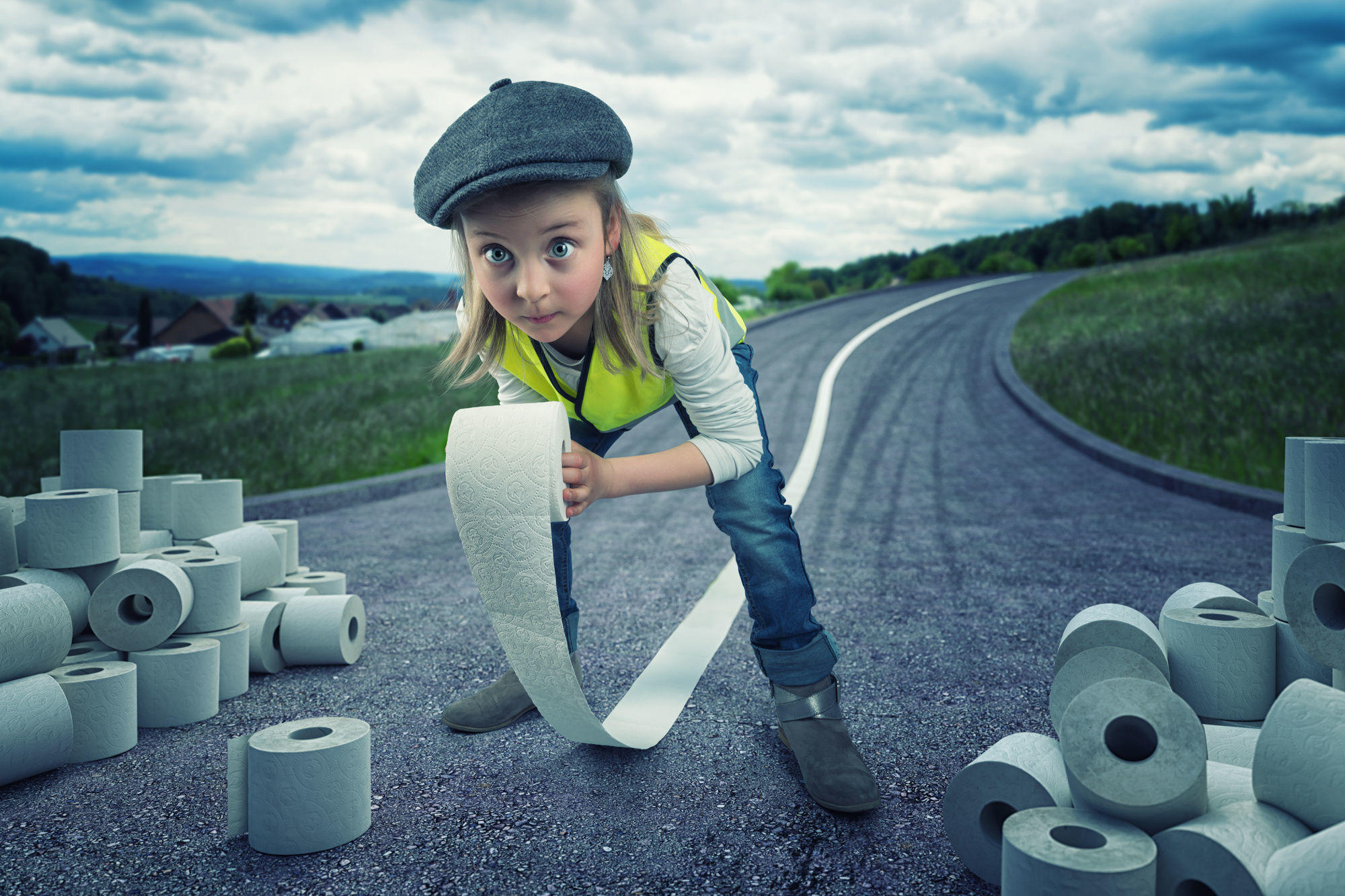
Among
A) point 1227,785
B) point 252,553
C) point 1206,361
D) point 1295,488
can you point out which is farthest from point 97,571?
point 1206,361

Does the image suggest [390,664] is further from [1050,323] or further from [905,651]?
[1050,323]

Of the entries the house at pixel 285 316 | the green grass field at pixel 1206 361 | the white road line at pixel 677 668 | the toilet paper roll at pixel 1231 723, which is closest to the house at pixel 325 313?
the house at pixel 285 316

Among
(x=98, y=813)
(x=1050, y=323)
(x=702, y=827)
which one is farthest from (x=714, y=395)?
(x=1050, y=323)

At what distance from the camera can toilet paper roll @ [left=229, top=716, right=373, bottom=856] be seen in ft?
6.16

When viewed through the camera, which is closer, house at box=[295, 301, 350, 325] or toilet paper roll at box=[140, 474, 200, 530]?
toilet paper roll at box=[140, 474, 200, 530]

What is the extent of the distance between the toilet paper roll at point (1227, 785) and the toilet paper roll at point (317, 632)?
2681mm

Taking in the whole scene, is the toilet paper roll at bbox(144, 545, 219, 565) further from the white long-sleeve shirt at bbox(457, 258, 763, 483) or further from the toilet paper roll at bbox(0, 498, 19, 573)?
the white long-sleeve shirt at bbox(457, 258, 763, 483)

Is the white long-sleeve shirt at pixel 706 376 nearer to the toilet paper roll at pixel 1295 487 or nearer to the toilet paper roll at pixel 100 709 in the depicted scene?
the toilet paper roll at pixel 1295 487

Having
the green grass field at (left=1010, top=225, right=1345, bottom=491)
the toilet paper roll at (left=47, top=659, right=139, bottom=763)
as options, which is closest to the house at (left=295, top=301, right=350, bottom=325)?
the green grass field at (left=1010, top=225, right=1345, bottom=491)

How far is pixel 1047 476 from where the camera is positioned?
710 centimetres

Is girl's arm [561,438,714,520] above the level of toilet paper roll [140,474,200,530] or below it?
above

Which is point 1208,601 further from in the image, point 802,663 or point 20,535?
point 20,535

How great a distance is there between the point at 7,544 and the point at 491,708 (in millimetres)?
1649

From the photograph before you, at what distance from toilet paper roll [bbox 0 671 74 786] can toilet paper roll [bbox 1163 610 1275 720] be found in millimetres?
2977
